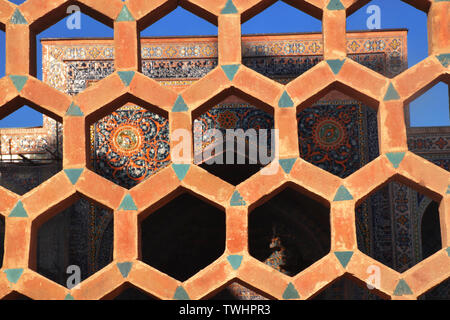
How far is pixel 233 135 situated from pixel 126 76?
2365mm

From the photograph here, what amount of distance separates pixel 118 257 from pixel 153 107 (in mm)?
670

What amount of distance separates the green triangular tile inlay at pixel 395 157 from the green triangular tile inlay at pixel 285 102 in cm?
47

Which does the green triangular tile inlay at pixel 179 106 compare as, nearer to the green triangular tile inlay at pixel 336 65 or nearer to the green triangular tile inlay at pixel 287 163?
the green triangular tile inlay at pixel 287 163

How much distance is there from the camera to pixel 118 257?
2.96 meters

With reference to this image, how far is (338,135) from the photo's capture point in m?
5.45

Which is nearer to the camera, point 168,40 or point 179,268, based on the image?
point 168,40

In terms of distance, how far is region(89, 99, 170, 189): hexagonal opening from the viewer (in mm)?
5457

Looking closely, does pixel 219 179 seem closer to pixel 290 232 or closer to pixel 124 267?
pixel 124 267

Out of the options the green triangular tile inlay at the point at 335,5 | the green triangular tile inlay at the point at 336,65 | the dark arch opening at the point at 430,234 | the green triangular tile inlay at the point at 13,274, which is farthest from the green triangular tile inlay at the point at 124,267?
the dark arch opening at the point at 430,234

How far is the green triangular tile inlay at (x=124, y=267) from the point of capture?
2.94m

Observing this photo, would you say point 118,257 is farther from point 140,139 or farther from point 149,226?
point 149,226

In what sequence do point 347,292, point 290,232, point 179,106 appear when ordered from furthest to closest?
1. point 290,232
2. point 347,292
3. point 179,106

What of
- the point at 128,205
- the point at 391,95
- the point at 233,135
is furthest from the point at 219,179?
the point at 233,135

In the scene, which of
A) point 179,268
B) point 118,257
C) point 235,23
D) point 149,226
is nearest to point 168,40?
point 149,226
